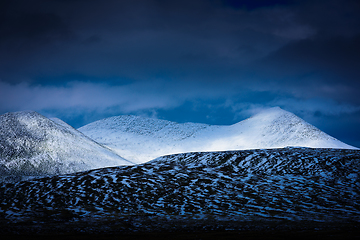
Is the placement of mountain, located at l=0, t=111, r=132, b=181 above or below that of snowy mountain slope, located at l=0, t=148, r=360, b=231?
above

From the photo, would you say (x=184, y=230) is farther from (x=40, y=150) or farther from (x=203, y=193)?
(x=40, y=150)

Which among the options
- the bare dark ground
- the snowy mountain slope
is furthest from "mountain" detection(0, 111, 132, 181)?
the bare dark ground

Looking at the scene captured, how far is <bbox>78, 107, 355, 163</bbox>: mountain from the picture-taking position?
98.0 metres

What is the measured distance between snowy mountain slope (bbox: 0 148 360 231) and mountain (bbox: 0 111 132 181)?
3255 centimetres

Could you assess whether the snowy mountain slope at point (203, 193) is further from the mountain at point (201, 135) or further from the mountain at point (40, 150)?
the mountain at point (201, 135)

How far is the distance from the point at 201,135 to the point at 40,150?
66.2 metres

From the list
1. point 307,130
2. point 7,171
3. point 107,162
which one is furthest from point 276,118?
point 7,171

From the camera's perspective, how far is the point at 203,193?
27.5 metres

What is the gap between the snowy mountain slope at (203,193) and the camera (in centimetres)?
2162

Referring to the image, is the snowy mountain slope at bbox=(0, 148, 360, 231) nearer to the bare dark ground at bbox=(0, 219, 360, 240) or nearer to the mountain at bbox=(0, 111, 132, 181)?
the bare dark ground at bbox=(0, 219, 360, 240)

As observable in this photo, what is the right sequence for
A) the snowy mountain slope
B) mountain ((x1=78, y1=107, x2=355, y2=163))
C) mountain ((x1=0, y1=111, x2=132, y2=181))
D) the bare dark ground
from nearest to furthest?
the bare dark ground, the snowy mountain slope, mountain ((x1=0, y1=111, x2=132, y2=181)), mountain ((x1=78, y1=107, x2=355, y2=163))

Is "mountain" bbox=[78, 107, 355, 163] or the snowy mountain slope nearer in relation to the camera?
the snowy mountain slope

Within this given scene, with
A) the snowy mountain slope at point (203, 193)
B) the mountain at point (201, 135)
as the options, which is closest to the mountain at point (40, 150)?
the mountain at point (201, 135)

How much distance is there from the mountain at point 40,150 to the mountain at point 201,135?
1699cm
